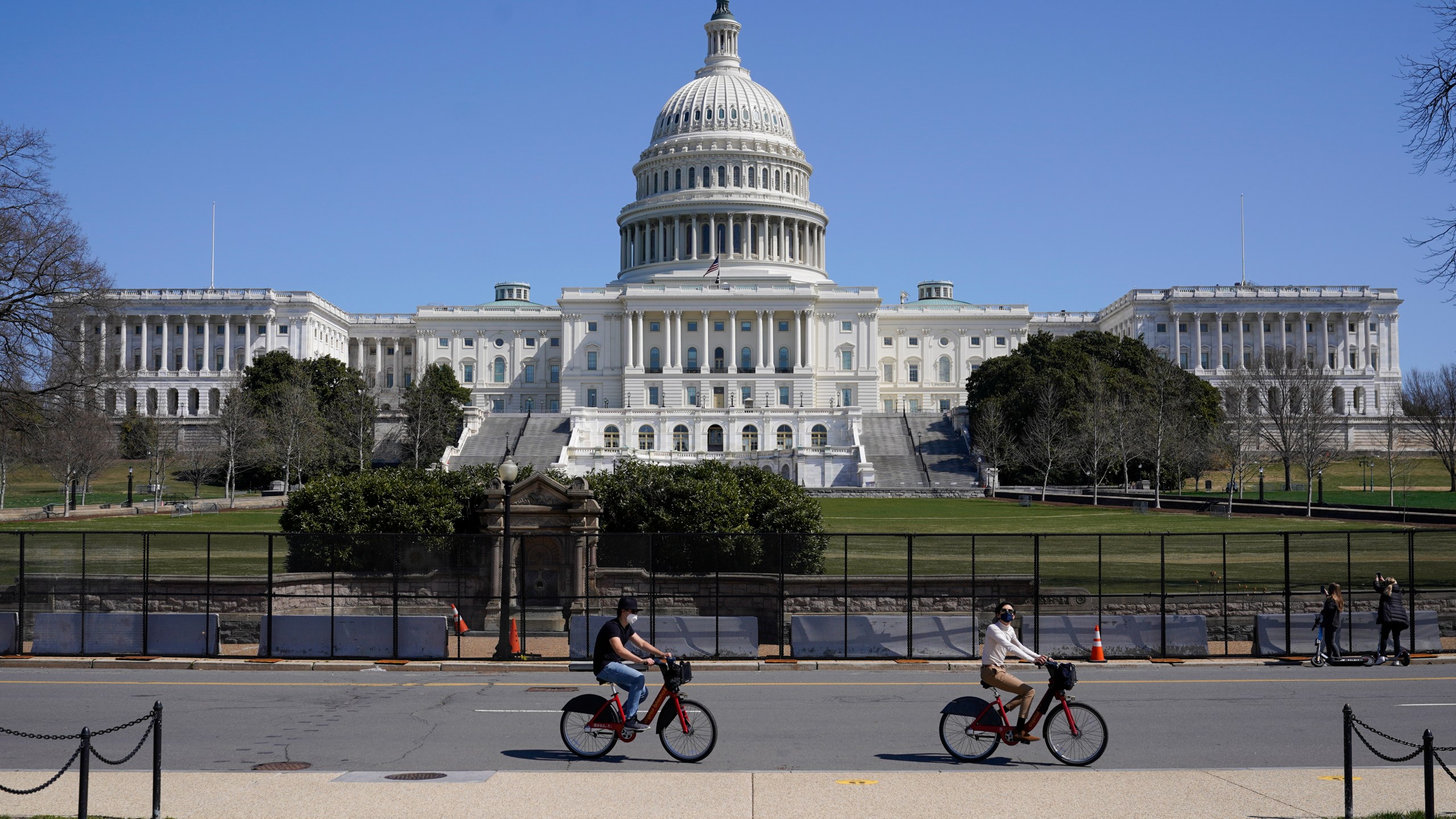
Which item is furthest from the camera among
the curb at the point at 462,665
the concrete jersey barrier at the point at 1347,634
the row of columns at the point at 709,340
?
the row of columns at the point at 709,340

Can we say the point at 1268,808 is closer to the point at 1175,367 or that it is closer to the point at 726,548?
the point at 726,548

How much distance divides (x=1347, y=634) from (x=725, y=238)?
119 m

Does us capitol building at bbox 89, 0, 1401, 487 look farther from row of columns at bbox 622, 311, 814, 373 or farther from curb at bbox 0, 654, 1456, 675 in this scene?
curb at bbox 0, 654, 1456, 675

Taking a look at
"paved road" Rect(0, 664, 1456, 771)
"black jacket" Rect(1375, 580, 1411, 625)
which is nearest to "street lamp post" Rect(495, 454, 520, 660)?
"paved road" Rect(0, 664, 1456, 771)

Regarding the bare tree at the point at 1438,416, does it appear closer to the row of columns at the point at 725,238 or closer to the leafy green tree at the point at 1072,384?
the leafy green tree at the point at 1072,384

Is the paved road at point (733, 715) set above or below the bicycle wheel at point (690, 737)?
below

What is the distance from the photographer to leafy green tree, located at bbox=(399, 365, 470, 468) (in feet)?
318

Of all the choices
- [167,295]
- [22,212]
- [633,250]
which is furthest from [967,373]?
[22,212]

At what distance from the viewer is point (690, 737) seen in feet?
49.7

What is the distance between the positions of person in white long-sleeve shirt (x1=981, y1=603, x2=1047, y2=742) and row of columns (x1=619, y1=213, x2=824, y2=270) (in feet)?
418

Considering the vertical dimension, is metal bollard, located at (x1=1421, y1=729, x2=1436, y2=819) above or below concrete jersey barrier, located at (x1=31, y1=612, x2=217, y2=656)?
above

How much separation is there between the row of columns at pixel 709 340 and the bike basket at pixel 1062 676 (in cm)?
11278

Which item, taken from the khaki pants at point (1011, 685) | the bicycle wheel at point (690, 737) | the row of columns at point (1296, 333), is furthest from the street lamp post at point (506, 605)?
the row of columns at point (1296, 333)

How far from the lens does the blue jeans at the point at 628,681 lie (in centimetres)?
1505
